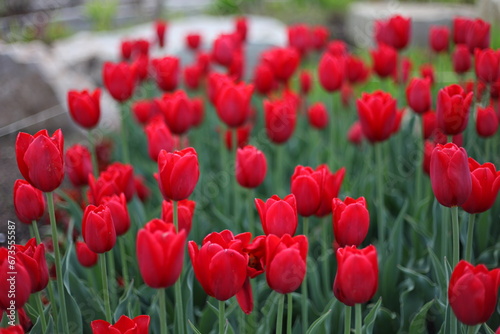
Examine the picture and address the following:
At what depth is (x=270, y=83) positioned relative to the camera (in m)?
3.07

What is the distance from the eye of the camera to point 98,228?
135 centimetres

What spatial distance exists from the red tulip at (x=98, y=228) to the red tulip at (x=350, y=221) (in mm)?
507

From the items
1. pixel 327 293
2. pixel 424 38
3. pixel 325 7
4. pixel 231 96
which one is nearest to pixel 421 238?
pixel 327 293

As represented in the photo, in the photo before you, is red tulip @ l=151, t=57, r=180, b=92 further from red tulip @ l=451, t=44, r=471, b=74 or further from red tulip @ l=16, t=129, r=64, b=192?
red tulip @ l=16, t=129, r=64, b=192

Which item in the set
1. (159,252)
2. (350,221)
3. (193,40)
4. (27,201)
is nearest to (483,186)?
(350,221)

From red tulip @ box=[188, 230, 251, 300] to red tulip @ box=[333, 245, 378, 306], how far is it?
0.61ft

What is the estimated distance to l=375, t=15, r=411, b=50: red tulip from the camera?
2.76 m

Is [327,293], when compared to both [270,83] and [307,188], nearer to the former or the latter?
[307,188]

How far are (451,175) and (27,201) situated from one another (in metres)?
1.02

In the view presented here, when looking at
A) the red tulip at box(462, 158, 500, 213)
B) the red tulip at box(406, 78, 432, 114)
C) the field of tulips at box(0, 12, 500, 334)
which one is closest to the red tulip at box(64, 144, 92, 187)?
the field of tulips at box(0, 12, 500, 334)

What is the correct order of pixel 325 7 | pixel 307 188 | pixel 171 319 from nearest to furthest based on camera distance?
1. pixel 307 188
2. pixel 171 319
3. pixel 325 7

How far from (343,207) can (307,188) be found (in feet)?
0.53

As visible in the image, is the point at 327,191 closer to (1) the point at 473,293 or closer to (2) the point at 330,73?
(1) the point at 473,293

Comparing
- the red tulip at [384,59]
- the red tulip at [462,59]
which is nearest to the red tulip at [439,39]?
the red tulip at [384,59]
